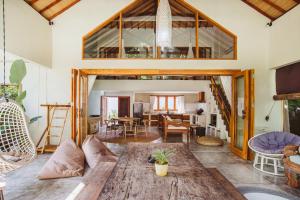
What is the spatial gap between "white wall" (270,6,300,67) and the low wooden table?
4.05 meters

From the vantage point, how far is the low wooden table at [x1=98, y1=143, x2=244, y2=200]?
1679 mm

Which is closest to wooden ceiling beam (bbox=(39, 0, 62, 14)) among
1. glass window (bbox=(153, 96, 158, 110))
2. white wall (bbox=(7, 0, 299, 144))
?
white wall (bbox=(7, 0, 299, 144))

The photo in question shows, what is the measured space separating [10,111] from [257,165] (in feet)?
16.2

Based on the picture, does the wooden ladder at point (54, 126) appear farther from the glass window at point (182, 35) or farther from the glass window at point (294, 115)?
the glass window at point (294, 115)

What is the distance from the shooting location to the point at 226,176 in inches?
158

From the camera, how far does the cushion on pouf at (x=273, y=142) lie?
4.26 m

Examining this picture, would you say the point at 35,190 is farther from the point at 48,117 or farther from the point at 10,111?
the point at 48,117

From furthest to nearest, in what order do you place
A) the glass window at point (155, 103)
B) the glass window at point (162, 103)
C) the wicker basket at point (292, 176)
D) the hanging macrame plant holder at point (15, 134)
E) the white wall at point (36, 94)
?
the glass window at point (162, 103) < the glass window at point (155, 103) < the white wall at point (36, 94) < the wicker basket at point (292, 176) < the hanging macrame plant holder at point (15, 134)

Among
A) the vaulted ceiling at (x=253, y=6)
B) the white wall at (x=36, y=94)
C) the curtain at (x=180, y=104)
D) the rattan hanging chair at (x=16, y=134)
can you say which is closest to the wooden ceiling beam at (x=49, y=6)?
the vaulted ceiling at (x=253, y=6)

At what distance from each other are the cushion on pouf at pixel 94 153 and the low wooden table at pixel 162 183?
1776 millimetres

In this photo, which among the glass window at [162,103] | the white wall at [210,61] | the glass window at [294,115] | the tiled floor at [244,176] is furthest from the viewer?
the glass window at [162,103]

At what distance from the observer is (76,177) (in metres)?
3.84

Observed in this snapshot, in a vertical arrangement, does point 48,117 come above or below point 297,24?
below

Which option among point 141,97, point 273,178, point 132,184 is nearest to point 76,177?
point 132,184
